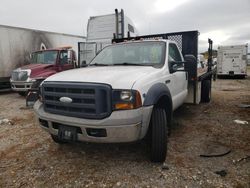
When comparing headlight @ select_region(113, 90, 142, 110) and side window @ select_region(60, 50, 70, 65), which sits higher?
side window @ select_region(60, 50, 70, 65)

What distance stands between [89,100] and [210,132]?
9.83ft

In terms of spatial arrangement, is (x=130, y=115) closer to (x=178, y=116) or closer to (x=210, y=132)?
(x=210, y=132)

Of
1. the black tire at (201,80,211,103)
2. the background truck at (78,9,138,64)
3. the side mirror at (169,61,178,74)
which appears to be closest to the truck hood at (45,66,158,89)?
the side mirror at (169,61,178,74)

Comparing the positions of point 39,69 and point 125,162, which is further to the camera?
point 39,69

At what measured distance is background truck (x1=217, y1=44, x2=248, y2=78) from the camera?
17781 millimetres

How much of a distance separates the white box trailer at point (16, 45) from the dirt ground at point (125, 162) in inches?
267

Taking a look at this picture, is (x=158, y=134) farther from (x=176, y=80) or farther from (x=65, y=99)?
→ (x=176, y=80)

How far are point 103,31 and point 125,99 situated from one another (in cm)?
870

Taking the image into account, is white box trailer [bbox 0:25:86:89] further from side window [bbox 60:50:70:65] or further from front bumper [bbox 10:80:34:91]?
side window [bbox 60:50:70:65]

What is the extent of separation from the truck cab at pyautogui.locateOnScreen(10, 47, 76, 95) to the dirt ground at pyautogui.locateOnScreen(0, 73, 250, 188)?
4336 millimetres

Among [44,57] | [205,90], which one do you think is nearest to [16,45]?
[44,57]

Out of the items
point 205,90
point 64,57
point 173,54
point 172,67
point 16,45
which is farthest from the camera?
point 16,45

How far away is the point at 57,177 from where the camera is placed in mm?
2900

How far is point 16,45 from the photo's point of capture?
1091 cm
